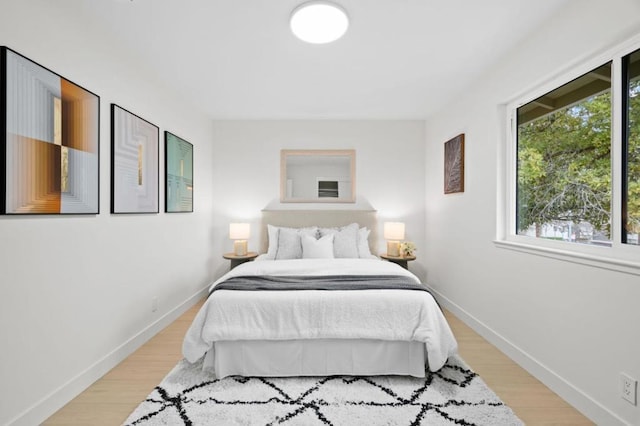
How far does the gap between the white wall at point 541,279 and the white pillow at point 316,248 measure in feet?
4.61

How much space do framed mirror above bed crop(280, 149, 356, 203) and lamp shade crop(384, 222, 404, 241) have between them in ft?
2.20

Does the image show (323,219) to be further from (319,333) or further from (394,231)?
(319,333)

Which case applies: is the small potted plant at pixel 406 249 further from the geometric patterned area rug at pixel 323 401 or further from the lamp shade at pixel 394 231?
the geometric patterned area rug at pixel 323 401

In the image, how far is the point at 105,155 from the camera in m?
2.39

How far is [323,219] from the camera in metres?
4.49

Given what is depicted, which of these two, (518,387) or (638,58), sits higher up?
(638,58)

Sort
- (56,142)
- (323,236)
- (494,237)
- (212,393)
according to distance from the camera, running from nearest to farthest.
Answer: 1. (56,142)
2. (212,393)
3. (494,237)
4. (323,236)

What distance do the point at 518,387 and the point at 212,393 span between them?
6.55 feet

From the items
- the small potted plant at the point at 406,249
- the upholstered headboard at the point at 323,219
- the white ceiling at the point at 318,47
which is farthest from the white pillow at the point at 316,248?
the white ceiling at the point at 318,47

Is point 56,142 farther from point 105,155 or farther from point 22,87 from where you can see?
point 105,155

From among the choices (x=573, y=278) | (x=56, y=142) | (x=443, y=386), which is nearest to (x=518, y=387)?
(x=443, y=386)

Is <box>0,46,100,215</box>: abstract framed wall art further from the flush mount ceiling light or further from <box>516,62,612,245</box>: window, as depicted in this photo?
<box>516,62,612,245</box>: window

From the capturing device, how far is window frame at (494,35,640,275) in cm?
175

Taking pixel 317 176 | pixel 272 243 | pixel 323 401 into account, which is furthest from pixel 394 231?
pixel 323 401
